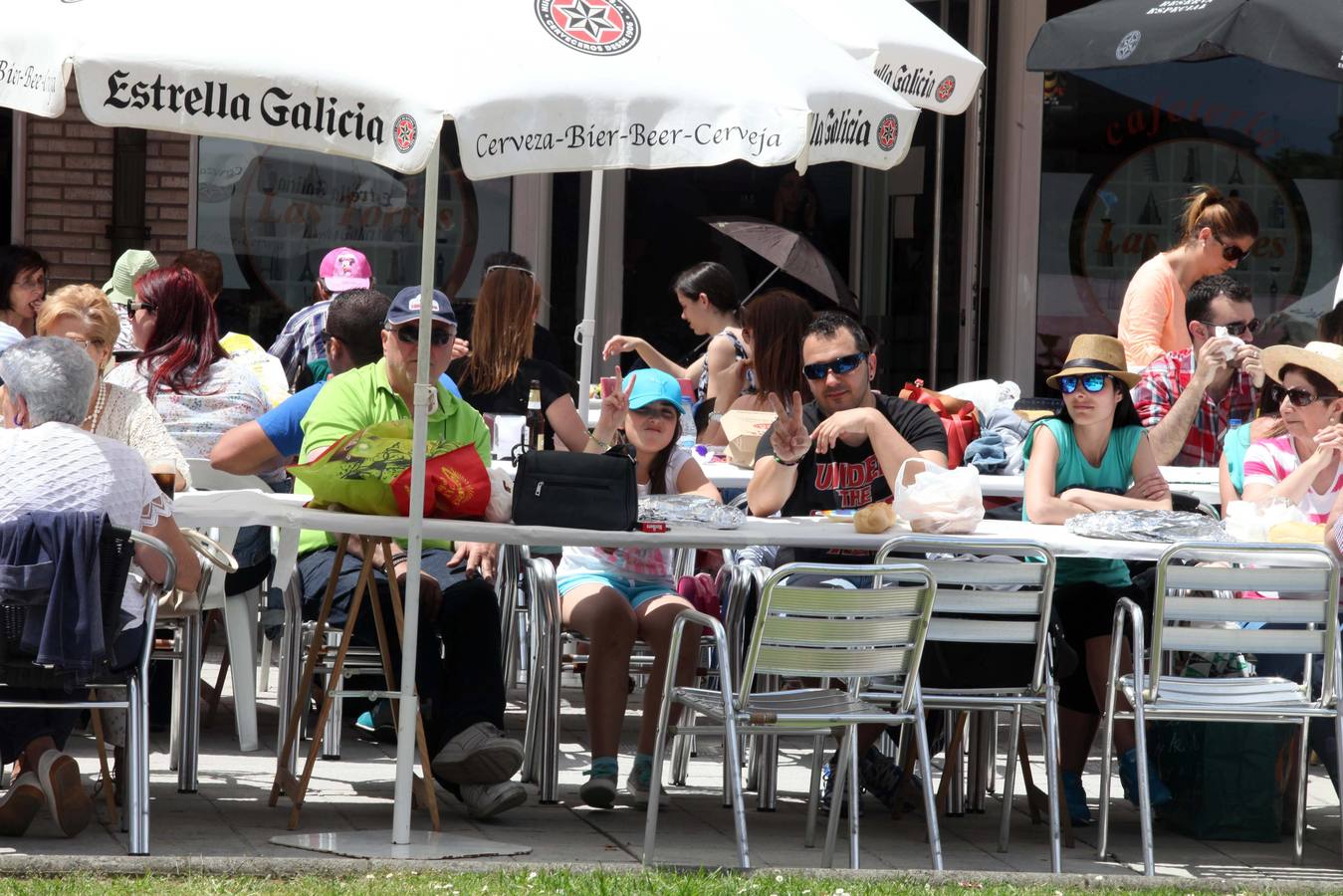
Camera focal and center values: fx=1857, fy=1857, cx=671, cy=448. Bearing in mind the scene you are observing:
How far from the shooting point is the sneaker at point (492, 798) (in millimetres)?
5363

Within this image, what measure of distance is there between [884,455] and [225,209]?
5.71 m

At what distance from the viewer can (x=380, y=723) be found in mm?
6594

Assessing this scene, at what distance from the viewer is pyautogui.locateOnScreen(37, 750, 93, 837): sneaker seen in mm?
4918

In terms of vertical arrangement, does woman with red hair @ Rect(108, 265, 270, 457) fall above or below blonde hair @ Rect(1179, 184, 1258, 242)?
below

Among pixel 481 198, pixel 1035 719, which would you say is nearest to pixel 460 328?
pixel 481 198

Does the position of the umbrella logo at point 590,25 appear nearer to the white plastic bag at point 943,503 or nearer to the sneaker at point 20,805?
the white plastic bag at point 943,503

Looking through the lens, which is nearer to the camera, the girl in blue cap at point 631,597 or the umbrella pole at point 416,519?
the umbrella pole at point 416,519

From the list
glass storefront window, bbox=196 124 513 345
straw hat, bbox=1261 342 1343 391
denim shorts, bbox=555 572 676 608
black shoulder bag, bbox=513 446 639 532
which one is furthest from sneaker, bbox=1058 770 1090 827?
glass storefront window, bbox=196 124 513 345

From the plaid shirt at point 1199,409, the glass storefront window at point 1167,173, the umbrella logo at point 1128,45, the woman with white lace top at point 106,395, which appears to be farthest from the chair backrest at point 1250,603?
the glass storefront window at point 1167,173

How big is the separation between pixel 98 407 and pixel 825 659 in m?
2.37

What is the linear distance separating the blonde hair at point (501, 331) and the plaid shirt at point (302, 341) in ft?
3.64

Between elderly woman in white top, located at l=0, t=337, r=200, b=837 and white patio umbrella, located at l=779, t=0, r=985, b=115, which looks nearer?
elderly woman in white top, located at l=0, t=337, r=200, b=837

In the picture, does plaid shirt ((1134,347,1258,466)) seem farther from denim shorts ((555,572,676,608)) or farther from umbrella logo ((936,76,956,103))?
denim shorts ((555,572,676,608))

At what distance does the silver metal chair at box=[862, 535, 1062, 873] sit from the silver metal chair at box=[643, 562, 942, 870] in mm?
113
